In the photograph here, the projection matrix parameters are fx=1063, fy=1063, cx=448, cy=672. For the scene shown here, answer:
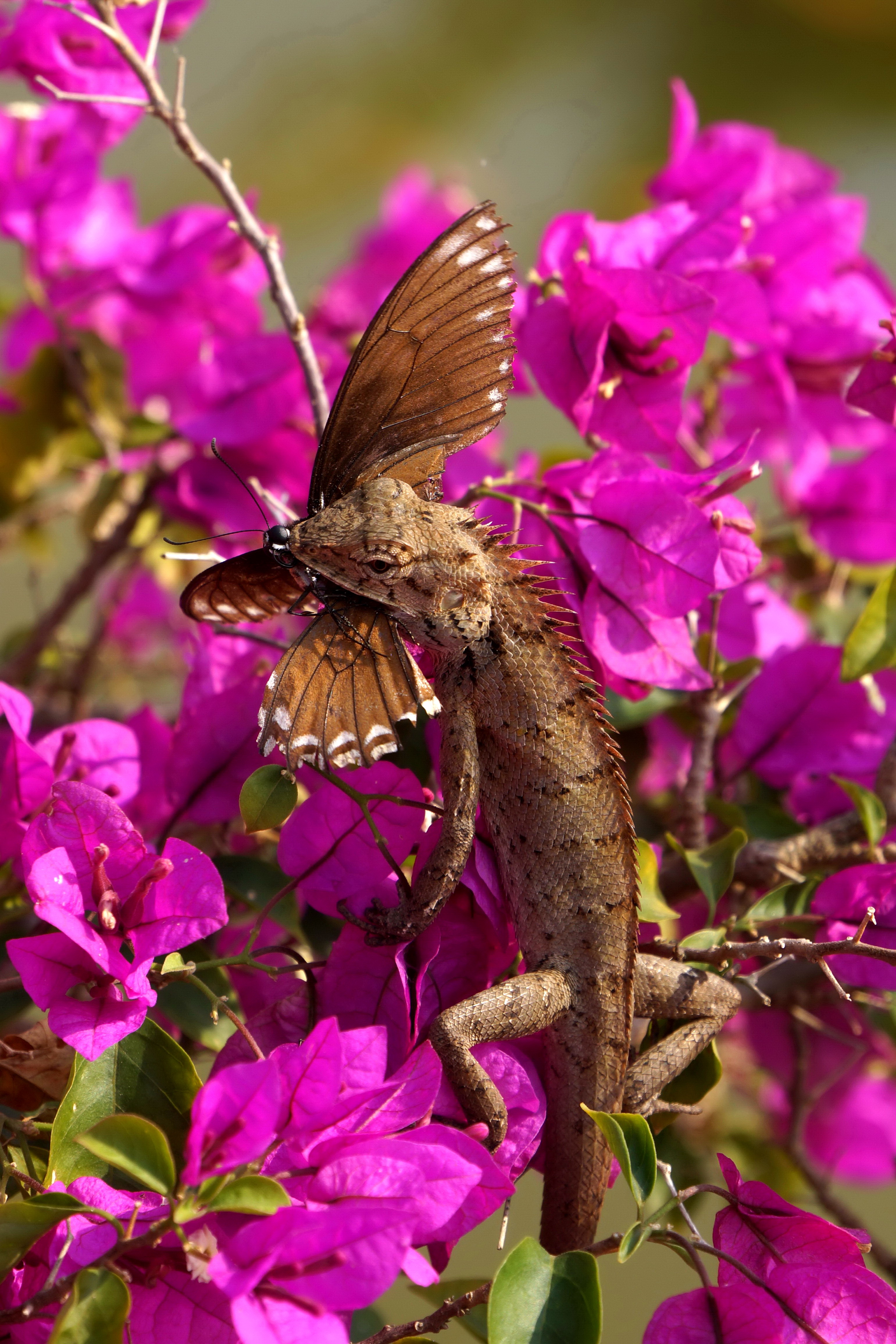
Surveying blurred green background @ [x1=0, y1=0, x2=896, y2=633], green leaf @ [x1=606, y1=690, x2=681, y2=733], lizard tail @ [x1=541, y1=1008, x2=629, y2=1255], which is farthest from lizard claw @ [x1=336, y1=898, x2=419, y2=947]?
blurred green background @ [x1=0, y1=0, x2=896, y2=633]

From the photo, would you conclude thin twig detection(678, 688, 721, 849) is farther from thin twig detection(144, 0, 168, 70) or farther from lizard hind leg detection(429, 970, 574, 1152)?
thin twig detection(144, 0, 168, 70)

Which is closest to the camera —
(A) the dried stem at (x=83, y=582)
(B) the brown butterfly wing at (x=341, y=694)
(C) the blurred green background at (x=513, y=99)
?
(B) the brown butterfly wing at (x=341, y=694)

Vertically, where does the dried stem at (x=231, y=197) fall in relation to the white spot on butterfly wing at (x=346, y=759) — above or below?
above

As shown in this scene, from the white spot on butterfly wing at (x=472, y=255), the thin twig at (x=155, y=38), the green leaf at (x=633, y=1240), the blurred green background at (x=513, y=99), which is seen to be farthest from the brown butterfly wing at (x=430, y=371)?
the blurred green background at (x=513, y=99)

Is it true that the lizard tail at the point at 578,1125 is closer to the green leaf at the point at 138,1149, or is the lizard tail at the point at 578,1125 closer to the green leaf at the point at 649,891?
the green leaf at the point at 649,891

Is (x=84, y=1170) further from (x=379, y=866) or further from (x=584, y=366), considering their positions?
(x=584, y=366)
